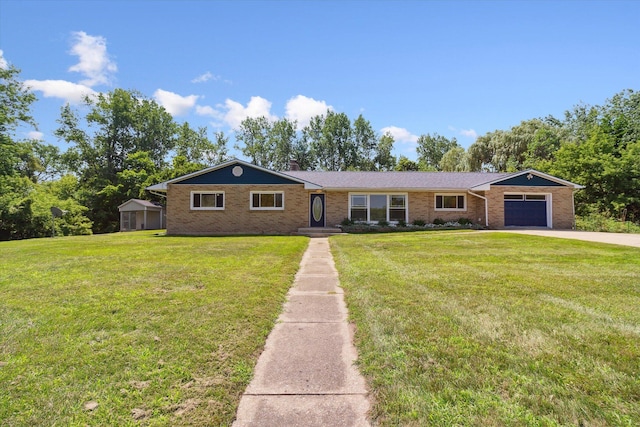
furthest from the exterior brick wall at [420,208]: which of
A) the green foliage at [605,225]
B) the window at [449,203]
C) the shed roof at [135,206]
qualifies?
the shed roof at [135,206]

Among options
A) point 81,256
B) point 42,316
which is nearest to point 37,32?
point 81,256

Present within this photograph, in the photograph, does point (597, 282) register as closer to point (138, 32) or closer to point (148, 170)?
point (138, 32)

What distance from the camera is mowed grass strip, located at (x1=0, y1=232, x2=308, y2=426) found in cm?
229

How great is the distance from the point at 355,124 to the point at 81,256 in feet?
148

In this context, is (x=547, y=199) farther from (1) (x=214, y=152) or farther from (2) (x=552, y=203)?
(1) (x=214, y=152)

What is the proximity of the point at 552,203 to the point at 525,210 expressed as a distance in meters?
1.59

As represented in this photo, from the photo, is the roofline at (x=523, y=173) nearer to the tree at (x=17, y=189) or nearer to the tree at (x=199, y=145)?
the tree at (x=17, y=189)

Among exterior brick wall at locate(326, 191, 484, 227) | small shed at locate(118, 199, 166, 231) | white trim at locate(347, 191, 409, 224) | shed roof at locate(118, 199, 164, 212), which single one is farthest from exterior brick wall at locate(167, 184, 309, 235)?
small shed at locate(118, 199, 166, 231)

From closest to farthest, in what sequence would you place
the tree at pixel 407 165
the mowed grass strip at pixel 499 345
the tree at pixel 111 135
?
the mowed grass strip at pixel 499 345, the tree at pixel 111 135, the tree at pixel 407 165

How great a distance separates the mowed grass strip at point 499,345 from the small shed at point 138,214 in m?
27.2

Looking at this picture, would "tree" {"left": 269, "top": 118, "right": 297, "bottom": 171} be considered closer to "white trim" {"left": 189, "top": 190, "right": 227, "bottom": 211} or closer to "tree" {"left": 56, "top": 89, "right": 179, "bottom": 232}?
"tree" {"left": 56, "top": 89, "right": 179, "bottom": 232}

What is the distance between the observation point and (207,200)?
786 inches

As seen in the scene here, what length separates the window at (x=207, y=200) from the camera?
19.9m

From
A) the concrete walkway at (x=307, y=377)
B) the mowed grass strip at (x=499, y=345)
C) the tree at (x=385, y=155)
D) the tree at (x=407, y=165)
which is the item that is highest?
the tree at (x=385, y=155)
